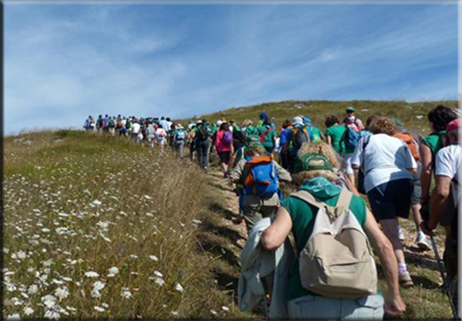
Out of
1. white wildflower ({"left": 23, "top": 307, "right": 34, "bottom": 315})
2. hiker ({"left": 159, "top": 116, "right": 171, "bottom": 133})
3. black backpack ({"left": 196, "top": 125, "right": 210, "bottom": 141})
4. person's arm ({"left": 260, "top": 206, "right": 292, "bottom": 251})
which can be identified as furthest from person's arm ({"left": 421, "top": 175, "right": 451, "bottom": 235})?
hiker ({"left": 159, "top": 116, "right": 171, "bottom": 133})

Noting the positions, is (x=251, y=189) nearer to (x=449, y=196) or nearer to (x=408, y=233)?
(x=449, y=196)

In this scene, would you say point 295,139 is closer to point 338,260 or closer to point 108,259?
point 108,259

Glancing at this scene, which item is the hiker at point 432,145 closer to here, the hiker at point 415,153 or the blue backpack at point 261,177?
the hiker at point 415,153

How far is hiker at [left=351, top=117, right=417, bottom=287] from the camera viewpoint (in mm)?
4598

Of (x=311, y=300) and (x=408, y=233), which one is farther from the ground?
(x=311, y=300)

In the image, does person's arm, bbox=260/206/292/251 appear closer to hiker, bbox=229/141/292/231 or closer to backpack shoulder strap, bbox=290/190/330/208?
backpack shoulder strap, bbox=290/190/330/208

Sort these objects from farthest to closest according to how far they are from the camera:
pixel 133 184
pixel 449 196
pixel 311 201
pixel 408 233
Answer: pixel 133 184, pixel 408 233, pixel 449 196, pixel 311 201

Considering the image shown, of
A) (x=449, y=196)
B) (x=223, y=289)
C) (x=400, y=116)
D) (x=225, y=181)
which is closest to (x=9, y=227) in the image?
(x=223, y=289)

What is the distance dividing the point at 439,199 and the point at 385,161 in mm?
1291

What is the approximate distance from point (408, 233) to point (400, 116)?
849 inches

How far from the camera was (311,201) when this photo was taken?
245 centimetres

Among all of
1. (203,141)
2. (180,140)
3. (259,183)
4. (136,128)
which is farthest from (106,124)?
(259,183)

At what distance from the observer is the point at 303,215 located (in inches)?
95.8

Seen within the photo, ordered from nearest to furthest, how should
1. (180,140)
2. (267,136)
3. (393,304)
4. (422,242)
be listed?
(393,304)
(422,242)
(267,136)
(180,140)
